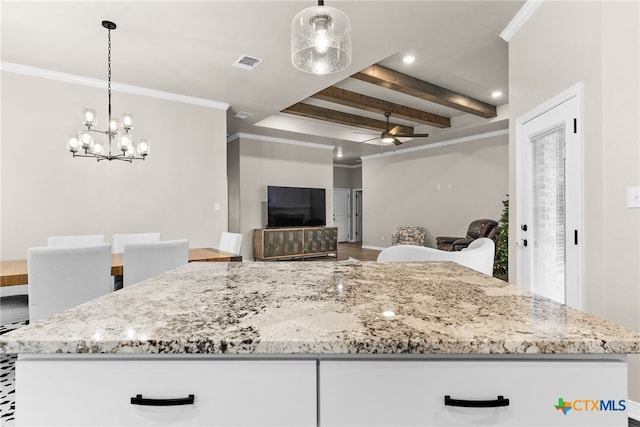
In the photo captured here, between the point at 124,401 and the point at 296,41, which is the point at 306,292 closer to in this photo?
the point at 124,401

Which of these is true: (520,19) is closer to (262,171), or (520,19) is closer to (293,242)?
(262,171)

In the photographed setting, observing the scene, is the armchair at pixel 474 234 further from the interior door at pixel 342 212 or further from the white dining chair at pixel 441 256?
the interior door at pixel 342 212

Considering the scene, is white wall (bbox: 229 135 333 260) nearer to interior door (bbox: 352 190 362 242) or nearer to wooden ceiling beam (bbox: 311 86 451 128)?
wooden ceiling beam (bbox: 311 86 451 128)

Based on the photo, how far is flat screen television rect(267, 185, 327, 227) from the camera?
6.78 m

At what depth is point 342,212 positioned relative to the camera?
11.1 metres

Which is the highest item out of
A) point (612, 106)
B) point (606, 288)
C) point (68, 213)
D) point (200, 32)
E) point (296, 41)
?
point (200, 32)

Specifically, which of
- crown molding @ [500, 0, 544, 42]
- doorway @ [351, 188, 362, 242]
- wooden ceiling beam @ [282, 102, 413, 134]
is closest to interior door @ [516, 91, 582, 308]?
crown molding @ [500, 0, 544, 42]

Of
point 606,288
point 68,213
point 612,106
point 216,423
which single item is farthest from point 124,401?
point 68,213

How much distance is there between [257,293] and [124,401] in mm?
430

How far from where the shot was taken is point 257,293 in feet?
3.26

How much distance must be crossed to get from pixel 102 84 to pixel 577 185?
4.85m

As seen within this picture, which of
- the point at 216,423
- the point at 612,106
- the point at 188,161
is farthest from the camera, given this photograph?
the point at 188,161
